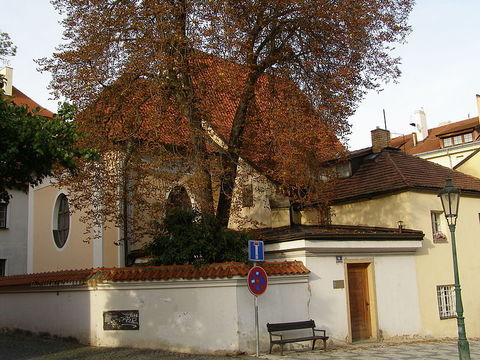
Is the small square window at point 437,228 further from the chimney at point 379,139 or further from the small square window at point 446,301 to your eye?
the chimney at point 379,139

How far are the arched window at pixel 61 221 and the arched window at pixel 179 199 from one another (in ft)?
24.7

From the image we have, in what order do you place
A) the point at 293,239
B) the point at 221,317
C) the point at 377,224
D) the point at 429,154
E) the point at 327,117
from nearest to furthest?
the point at 221,317
the point at 293,239
the point at 327,117
the point at 377,224
the point at 429,154

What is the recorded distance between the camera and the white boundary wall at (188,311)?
12.4 metres

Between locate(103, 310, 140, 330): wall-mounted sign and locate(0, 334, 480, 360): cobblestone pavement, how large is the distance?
62 cm

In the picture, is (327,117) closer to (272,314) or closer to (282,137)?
(282,137)

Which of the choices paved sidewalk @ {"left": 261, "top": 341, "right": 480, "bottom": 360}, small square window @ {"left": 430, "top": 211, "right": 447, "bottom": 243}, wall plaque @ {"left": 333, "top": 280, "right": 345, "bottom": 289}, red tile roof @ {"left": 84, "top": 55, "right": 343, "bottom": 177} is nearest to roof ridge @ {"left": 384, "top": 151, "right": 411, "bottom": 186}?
small square window @ {"left": 430, "top": 211, "right": 447, "bottom": 243}

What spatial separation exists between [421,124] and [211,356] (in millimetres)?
37809

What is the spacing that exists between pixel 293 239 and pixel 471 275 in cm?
924

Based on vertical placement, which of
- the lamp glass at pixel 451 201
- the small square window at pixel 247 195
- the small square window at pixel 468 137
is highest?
the small square window at pixel 468 137

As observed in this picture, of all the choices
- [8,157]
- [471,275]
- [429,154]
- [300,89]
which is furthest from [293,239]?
[429,154]

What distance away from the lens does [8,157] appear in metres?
8.36

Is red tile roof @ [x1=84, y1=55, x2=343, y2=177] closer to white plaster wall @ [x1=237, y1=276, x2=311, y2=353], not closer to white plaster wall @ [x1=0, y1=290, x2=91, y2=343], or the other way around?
white plaster wall @ [x1=237, y1=276, x2=311, y2=353]

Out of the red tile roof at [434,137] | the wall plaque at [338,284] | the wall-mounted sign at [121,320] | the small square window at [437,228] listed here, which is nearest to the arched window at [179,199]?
the wall-mounted sign at [121,320]

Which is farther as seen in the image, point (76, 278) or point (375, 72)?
point (375, 72)
